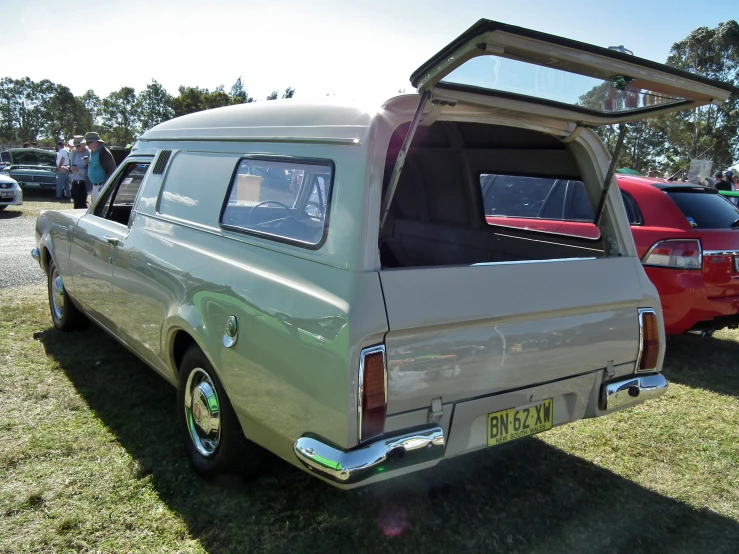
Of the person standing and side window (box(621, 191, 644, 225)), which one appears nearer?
side window (box(621, 191, 644, 225))

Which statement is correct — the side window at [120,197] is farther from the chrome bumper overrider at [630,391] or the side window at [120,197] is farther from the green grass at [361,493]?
the chrome bumper overrider at [630,391]

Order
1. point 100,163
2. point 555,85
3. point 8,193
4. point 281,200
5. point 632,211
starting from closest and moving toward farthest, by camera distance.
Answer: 1. point 555,85
2. point 281,200
3. point 632,211
4. point 100,163
5. point 8,193

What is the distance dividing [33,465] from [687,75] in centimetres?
375

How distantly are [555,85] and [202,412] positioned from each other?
2.31 m

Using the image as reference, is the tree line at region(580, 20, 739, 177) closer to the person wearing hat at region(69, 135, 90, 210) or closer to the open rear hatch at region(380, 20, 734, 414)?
the person wearing hat at region(69, 135, 90, 210)

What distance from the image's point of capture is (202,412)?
2.97 metres

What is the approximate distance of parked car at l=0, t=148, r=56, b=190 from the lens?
19391mm

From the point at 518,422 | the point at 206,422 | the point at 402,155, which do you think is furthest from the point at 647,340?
the point at 206,422

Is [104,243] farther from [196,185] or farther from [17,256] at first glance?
[17,256]

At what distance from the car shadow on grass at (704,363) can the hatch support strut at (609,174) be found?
2.36 m

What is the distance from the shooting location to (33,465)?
312 centimetres

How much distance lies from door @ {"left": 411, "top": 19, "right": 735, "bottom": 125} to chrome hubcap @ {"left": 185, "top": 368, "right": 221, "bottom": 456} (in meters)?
1.80

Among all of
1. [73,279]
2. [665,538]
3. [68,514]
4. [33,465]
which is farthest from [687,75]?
[73,279]

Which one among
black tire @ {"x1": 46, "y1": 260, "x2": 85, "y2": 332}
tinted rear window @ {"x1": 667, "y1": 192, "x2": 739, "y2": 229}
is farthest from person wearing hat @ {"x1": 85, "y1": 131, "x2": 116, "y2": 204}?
tinted rear window @ {"x1": 667, "y1": 192, "x2": 739, "y2": 229}
